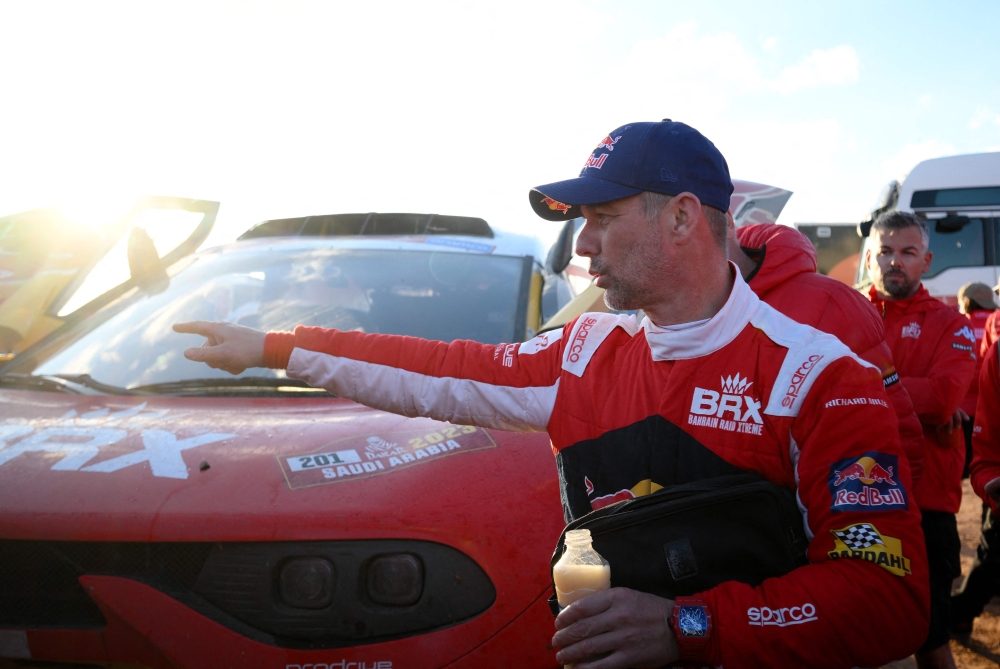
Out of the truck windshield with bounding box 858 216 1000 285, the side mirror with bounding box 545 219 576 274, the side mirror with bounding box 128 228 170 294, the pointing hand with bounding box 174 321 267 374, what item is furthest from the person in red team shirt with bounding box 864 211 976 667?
the truck windshield with bounding box 858 216 1000 285

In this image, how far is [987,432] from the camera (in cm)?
307

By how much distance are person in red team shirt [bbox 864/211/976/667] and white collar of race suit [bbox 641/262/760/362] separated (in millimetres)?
1638

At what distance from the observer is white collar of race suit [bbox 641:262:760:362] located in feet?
5.37

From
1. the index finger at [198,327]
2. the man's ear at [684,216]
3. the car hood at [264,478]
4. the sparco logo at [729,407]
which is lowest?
the car hood at [264,478]

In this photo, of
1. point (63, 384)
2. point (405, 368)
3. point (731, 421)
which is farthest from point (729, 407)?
point (63, 384)

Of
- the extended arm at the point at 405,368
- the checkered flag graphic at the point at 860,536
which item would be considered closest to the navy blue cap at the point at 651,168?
the extended arm at the point at 405,368

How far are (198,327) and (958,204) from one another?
8.68 m

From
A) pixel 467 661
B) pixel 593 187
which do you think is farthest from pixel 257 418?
pixel 593 187

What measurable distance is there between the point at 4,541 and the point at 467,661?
1206 millimetres

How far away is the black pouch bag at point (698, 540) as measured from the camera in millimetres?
1386

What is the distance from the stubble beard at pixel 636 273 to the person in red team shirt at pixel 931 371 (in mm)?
1767

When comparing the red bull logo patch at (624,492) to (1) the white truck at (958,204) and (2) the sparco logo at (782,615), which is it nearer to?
(2) the sparco logo at (782,615)

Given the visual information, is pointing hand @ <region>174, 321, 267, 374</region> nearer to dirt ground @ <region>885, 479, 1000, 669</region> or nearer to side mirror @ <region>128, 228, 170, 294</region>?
side mirror @ <region>128, 228, 170, 294</region>

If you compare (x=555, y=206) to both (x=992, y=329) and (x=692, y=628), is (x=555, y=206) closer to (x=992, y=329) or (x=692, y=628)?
(x=692, y=628)
